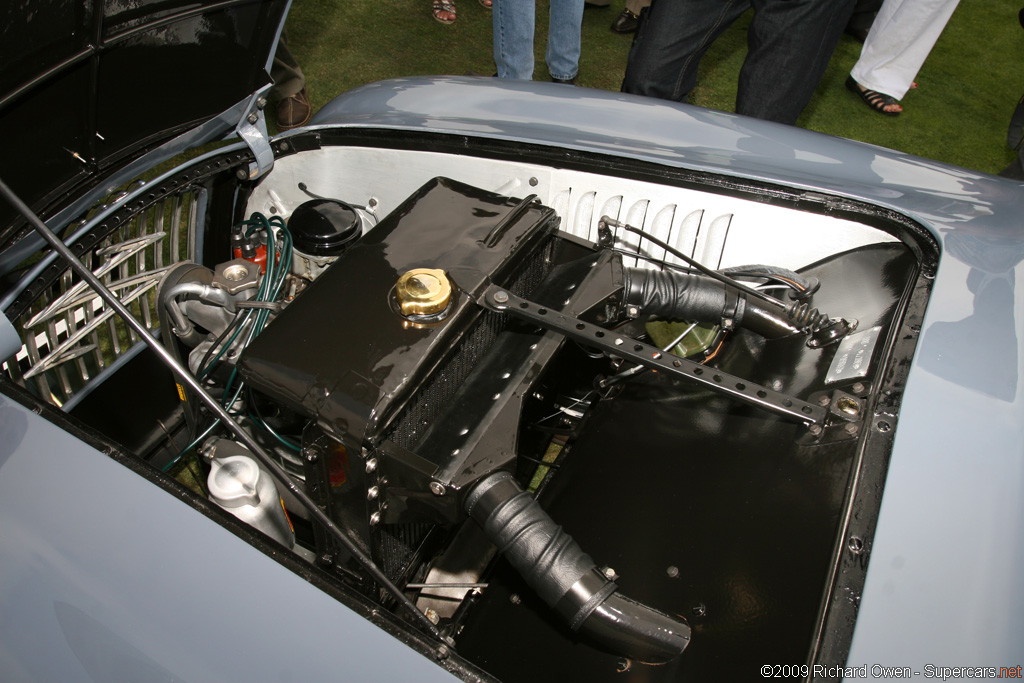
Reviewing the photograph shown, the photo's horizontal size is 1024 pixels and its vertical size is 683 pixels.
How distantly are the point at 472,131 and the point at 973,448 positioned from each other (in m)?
1.05

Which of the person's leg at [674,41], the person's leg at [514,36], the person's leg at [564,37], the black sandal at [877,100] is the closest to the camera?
the person's leg at [674,41]

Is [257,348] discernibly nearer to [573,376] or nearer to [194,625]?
[194,625]

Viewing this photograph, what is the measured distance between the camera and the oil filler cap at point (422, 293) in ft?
3.00

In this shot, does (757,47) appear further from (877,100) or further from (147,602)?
(147,602)

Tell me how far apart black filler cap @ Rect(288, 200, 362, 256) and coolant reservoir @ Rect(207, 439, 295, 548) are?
421 millimetres

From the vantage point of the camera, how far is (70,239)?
1.10 meters

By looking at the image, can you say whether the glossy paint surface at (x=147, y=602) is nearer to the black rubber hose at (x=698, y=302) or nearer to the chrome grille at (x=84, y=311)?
the chrome grille at (x=84, y=311)

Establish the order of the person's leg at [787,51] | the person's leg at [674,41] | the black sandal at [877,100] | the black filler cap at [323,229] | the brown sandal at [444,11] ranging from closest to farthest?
the black filler cap at [323,229], the person's leg at [787,51], the person's leg at [674,41], the black sandal at [877,100], the brown sandal at [444,11]

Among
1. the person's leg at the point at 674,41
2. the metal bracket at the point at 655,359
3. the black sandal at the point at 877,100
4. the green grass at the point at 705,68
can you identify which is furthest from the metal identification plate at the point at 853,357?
the black sandal at the point at 877,100

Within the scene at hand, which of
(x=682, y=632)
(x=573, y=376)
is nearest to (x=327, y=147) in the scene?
(x=573, y=376)

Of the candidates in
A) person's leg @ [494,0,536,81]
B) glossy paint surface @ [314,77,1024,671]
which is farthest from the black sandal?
glossy paint surface @ [314,77,1024,671]

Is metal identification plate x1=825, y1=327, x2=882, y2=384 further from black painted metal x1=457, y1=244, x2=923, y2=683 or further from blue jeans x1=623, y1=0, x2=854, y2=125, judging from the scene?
blue jeans x1=623, y1=0, x2=854, y2=125

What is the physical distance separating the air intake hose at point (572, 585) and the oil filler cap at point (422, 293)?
0.86ft

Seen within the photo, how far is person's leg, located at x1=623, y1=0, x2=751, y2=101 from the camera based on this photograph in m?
2.22
